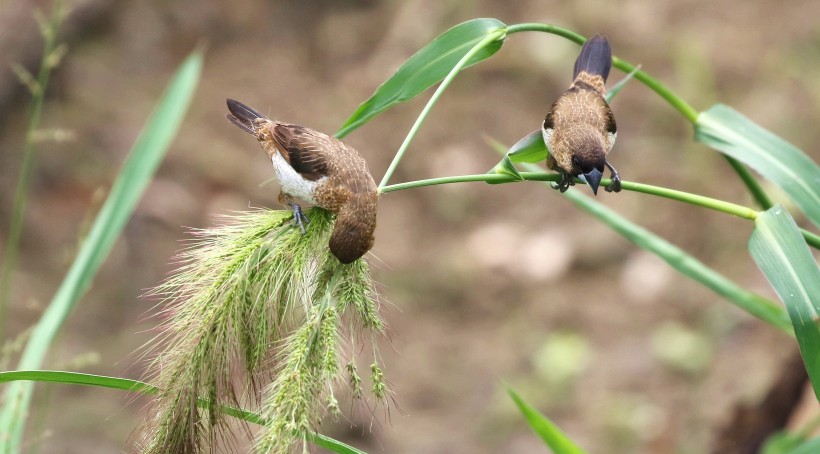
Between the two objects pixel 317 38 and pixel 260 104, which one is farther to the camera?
pixel 317 38

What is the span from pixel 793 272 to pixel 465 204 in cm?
398

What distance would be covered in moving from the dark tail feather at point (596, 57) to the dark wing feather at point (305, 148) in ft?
2.56

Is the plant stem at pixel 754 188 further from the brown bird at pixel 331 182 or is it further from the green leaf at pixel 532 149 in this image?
the brown bird at pixel 331 182

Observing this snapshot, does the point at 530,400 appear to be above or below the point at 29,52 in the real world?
below

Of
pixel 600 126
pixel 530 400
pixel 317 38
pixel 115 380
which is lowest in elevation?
pixel 115 380

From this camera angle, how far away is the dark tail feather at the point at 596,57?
2.09 metres

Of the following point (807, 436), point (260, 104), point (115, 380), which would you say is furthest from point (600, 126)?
point (260, 104)

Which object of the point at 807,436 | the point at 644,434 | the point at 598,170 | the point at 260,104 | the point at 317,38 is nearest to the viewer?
the point at 598,170

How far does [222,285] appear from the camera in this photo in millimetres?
1414

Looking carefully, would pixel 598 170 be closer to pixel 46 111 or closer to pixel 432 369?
pixel 432 369

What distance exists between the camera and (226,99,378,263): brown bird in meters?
1.40

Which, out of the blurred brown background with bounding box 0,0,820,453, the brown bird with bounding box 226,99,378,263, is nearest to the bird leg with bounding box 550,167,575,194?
the brown bird with bounding box 226,99,378,263

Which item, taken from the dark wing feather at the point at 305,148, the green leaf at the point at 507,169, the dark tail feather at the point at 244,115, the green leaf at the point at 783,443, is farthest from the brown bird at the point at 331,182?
the green leaf at the point at 783,443

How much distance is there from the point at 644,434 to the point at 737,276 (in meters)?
1.21
